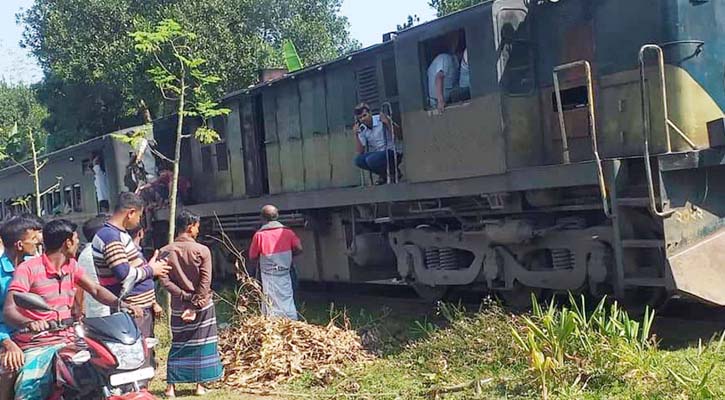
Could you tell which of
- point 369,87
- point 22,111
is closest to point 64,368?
point 369,87

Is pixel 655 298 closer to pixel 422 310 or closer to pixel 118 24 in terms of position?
pixel 422 310

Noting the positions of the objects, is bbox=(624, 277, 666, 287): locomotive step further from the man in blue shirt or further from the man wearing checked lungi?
the man in blue shirt

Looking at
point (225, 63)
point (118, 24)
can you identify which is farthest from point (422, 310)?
point (118, 24)

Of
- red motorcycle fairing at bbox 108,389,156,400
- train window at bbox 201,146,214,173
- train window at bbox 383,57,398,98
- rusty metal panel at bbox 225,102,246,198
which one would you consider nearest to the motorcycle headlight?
red motorcycle fairing at bbox 108,389,156,400

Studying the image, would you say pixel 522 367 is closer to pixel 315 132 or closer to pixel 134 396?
pixel 134 396

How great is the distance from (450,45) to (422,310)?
10.8 ft

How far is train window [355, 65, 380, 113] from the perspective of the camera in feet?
33.7

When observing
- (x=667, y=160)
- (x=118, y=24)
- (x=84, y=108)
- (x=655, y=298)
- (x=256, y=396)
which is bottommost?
(x=256, y=396)

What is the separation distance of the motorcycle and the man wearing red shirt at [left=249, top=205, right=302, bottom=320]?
12.6 feet

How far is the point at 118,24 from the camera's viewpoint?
25.7 meters

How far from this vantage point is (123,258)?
5.77 meters

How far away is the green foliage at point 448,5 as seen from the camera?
2571cm

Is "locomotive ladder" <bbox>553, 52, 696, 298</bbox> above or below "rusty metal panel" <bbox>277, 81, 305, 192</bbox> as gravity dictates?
below

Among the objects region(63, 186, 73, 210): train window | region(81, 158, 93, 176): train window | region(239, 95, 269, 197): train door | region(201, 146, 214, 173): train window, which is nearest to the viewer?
region(239, 95, 269, 197): train door
